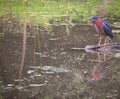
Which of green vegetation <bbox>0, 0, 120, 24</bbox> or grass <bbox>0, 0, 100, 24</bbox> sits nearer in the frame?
green vegetation <bbox>0, 0, 120, 24</bbox>

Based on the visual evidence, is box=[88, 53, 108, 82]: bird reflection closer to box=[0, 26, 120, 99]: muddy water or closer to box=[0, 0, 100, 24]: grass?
box=[0, 26, 120, 99]: muddy water

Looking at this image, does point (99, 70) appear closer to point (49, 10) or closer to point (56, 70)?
point (56, 70)

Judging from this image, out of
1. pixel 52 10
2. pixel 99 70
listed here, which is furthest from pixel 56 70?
pixel 52 10

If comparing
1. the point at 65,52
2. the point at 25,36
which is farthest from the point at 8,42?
the point at 65,52

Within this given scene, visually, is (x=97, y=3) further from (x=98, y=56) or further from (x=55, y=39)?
(x=98, y=56)

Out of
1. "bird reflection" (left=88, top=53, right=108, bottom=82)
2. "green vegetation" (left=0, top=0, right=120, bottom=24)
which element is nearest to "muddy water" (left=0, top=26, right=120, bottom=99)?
"bird reflection" (left=88, top=53, right=108, bottom=82)

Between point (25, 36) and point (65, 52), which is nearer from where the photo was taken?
point (65, 52)

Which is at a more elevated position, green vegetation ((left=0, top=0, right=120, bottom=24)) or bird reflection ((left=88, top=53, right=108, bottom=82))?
green vegetation ((left=0, top=0, right=120, bottom=24))

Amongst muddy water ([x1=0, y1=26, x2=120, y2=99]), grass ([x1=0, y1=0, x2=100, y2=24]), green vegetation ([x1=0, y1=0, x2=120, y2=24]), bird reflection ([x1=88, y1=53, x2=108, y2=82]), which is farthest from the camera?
grass ([x1=0, y1=0, x2=100, y2=24])

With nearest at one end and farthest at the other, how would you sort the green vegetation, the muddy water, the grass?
the muddy water < the green vegetation < the grass

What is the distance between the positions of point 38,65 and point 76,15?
7.96 meters

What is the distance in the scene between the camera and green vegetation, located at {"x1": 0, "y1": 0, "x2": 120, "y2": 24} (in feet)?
49.4

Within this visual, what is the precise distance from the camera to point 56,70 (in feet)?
26.3

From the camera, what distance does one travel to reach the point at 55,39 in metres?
11.3
